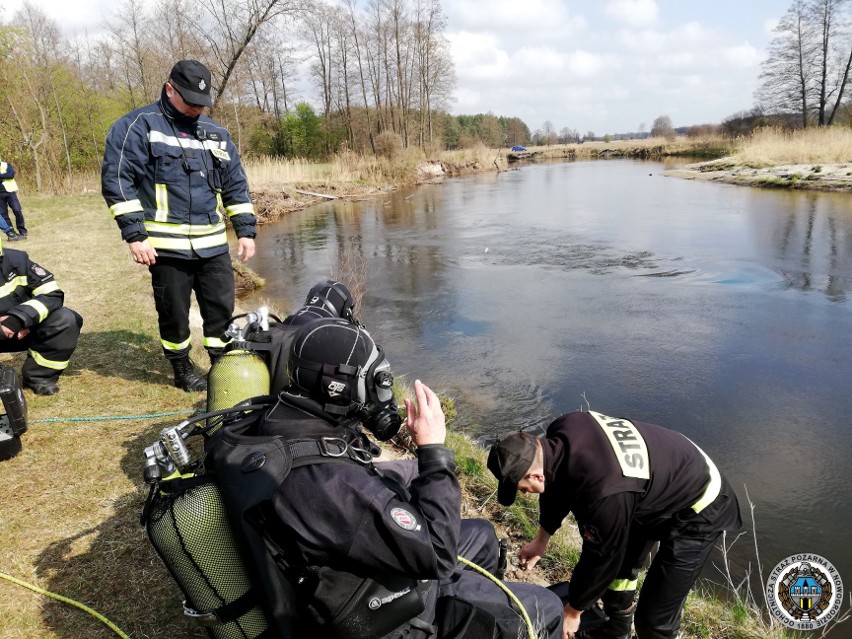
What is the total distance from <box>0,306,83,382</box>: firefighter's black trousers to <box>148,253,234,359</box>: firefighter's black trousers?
73cm

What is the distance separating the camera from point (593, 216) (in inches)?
689

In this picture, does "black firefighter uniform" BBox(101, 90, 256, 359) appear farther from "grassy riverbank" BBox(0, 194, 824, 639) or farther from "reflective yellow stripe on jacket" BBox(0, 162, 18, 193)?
"reflective yellow stripe on jacket" BBox(0, 162, 18, 193)

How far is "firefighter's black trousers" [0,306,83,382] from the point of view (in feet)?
13.9

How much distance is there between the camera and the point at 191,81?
3725 millimetres

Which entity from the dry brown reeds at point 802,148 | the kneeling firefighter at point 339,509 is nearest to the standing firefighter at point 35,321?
the kneeling firefighter at point 339,509

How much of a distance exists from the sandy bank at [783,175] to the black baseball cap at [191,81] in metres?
21.0

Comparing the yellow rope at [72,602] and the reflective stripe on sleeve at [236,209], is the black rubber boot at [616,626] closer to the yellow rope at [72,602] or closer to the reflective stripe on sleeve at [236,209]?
the yellow rope at [72,602]

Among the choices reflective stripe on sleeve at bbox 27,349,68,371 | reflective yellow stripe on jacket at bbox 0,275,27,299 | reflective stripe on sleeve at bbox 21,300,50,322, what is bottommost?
reflective stripe on sleeve at bbox 27,349,68,371

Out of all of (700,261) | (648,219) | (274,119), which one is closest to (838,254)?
(700,261)

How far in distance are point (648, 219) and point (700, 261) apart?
5.47 metres

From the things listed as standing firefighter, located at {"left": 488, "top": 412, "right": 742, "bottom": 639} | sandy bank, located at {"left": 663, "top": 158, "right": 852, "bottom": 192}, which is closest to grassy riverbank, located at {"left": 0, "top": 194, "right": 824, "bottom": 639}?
standing firefighter, located at {"left": 488, "top": 412, "right": 742, "bottom": 639}

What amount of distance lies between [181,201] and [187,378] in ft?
4.59

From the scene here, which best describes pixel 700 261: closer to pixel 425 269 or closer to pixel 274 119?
pixel 425 269

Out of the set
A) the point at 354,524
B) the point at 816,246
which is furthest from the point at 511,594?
the point at 816,246
